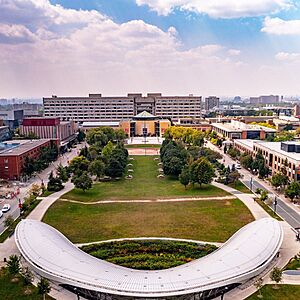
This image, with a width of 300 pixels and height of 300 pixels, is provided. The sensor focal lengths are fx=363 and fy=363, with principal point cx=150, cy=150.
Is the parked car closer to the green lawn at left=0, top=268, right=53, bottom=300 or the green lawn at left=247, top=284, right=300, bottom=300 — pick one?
the green lawn at left=0, top=268, right=53, bottom=300

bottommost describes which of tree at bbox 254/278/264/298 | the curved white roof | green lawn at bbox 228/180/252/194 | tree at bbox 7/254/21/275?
green lawn at bbox 228/180/252/194

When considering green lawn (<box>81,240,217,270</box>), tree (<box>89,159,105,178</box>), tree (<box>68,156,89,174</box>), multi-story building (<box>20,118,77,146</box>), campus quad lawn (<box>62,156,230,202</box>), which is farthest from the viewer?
multi-story building (<box>20,118,77,146</box>)

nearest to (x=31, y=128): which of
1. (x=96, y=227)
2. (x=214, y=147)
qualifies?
(x=214, y=147)

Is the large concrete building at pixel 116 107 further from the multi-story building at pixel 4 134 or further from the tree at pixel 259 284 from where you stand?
the tree at pixel 259 284

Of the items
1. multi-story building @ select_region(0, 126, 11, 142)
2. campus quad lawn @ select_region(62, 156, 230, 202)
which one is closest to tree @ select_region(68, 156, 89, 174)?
campus quad lawn @ select_region(62, 156, 230, 202)

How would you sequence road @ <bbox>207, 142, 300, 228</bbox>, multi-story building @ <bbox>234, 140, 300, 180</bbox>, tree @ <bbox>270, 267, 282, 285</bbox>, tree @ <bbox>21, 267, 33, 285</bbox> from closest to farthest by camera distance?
1. tree @ <bbox>270, 267, 282, 285</bbox>
2. tree @ <bbox>21, 267, 33, 285</bbox>
3. road @ <bbox>207, 142, 300, 228</bbox>
4. multi-story building @ <bbox>234, 140, 300, 180</bbox>

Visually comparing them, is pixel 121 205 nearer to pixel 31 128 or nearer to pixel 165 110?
pixel 31 128

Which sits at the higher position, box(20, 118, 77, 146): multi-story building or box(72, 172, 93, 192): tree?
box(20, 118, 77, 146): multi-story building
